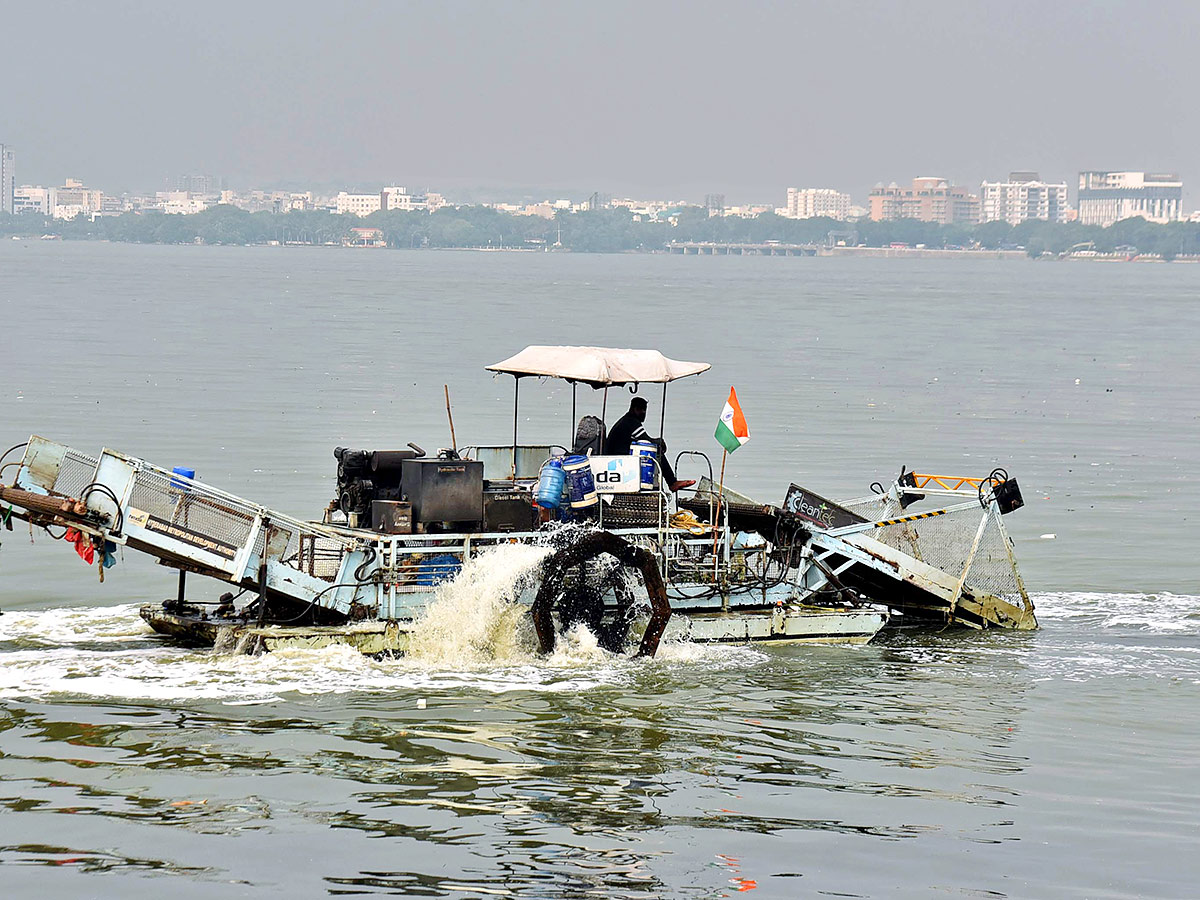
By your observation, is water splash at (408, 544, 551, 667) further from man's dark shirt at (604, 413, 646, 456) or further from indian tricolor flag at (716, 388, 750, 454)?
indian tricolor flag at (716, 388, 750, 454)

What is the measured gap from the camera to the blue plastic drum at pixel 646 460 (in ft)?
61.8

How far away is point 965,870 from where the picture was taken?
12.3m

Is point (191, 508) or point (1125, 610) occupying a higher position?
point (191, 508)

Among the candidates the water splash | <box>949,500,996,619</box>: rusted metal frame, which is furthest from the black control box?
<box>949,500,996,619</box>: rusted metal frame

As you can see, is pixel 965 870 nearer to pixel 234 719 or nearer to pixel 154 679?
pixel 234 719

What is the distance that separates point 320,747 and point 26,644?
17.3ft

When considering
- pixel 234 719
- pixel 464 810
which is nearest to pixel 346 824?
pixel 464 810

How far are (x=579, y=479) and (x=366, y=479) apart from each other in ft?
8.44

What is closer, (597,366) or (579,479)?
(579,479)

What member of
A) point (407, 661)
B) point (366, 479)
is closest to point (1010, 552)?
point (407, 661)

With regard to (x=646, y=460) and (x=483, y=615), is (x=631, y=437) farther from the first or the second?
(x=483, y=615)

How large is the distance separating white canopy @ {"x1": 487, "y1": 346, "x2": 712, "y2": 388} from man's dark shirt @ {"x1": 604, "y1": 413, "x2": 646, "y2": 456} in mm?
474

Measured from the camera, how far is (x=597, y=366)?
1903 cm

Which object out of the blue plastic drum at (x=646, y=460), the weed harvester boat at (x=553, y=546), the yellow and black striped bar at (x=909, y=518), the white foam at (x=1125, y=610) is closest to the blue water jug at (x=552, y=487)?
the weed harvester boat at (x=553, y=546)
